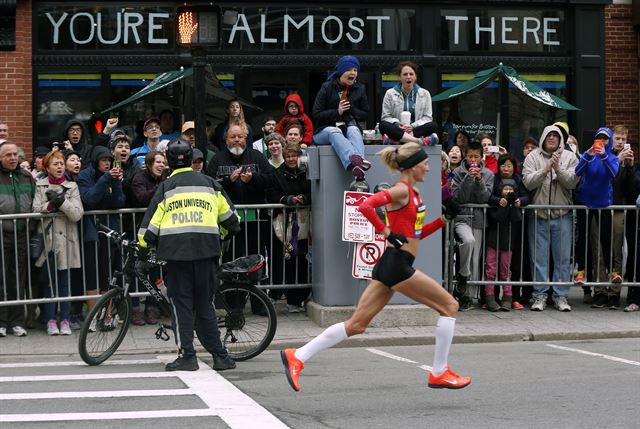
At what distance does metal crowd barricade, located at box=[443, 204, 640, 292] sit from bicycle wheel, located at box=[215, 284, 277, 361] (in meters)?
3.60

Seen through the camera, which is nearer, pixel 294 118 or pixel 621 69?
pixel 294 118

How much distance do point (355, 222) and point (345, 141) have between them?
2.94ft

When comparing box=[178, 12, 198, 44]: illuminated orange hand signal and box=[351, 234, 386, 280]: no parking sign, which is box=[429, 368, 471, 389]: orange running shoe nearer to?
box=[351, 234, 386, 280]: no parking sign

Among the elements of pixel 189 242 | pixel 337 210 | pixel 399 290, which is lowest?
pixel 399 290

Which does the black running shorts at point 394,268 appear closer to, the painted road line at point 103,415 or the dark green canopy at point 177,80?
the painted road line at point 103,415

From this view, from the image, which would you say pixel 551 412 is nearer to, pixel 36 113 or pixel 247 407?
pixel 247 407

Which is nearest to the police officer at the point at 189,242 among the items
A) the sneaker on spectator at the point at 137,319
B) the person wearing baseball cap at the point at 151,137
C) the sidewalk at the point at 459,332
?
the sidewalk at the point at 459,332

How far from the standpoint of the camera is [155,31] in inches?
739

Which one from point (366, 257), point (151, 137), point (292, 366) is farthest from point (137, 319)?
point (292, 366)

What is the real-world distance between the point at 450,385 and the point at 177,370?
9.16ft

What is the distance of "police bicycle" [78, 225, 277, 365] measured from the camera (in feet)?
38.1

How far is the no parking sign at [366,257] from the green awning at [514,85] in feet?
15.9

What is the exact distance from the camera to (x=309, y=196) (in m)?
14.4

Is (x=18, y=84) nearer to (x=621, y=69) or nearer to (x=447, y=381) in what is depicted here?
(x=621, y=69)
